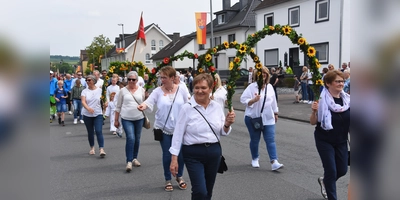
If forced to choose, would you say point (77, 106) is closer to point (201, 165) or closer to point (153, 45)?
point (201, 165)

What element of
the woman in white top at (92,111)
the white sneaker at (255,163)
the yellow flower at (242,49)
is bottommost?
the white sneaker at (255,163)

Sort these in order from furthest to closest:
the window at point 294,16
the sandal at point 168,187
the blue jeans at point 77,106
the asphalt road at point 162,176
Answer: the window at point 294,16, the blue jeans at point 77,106, the sandal at point 168,187, the asphalt road at point 162,176

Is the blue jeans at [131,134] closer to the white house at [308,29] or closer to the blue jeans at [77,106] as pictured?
the blue jeans at [77,106]

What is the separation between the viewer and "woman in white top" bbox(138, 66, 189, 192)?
5.61m

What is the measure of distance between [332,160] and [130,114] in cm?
390

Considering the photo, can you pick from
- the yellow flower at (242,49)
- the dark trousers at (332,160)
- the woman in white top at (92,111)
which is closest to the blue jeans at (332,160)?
the dark trousers at (332,160)

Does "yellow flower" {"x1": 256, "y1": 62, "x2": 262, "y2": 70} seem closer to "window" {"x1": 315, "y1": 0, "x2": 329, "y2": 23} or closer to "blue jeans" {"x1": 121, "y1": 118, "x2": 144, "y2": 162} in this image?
→ "blue jeans" {"x1": 121, "y1": 118, "x2": 144, "y2": 162}

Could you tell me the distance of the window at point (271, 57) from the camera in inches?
1342

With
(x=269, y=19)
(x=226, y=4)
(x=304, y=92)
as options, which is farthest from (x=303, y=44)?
(x=226, y=4)

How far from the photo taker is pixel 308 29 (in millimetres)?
30172

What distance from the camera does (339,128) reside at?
14.2ft

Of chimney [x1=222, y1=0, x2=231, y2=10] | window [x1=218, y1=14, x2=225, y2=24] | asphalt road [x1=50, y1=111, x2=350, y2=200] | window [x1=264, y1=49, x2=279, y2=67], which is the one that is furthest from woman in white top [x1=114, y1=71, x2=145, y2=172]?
chimney [x1=222, y1=0, x2=231, y2=10]

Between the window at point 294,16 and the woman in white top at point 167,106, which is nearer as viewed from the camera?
the woman in white top at point 167,106

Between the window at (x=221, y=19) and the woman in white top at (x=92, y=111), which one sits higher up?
the window at (x=221, y=19)
